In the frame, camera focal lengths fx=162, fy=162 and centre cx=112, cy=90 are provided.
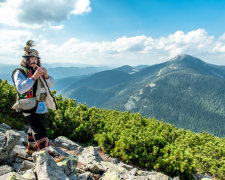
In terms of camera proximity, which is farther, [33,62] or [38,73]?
[33,62]

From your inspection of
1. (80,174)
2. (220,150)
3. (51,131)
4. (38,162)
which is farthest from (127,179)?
(220,150)

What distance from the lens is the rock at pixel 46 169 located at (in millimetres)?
3915

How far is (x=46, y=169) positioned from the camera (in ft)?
13.0

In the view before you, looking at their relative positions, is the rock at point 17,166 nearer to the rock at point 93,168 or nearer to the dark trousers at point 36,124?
the dark trousers at point 36,124

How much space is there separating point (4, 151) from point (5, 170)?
0.69 m

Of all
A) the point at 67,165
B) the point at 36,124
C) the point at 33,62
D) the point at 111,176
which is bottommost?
the point at 111,176

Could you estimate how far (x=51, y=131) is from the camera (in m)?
9.91

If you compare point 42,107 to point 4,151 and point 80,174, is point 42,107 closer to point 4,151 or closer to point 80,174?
point 4,151

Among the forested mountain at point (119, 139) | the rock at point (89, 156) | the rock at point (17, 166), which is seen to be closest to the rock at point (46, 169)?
the rock at point (17, 166)

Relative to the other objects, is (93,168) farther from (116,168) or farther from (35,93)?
(35,93)

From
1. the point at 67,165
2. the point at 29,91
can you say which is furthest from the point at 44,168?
the point at 29,91

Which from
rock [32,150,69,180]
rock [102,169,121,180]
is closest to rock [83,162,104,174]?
rock [102,169,121,180]

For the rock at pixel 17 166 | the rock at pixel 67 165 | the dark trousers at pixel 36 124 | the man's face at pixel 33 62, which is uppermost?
the man's face at pixel 33 62

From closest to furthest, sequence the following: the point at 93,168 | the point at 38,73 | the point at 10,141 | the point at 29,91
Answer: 1. the point at 38,73
2. the point at 29,91
3. the point at 10,141
4. the point at 93,168
